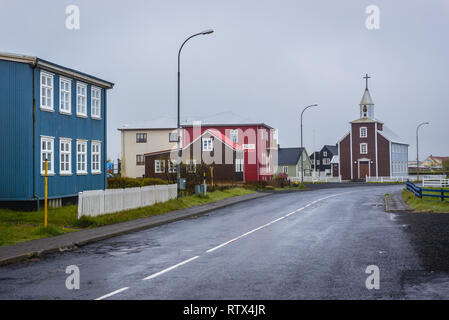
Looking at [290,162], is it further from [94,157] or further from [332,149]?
[94,157]

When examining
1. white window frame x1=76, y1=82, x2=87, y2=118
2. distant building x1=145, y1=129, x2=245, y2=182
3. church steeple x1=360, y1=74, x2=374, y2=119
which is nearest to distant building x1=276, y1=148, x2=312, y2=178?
church steeple x1=360, y1=74, x2=374, y2=119

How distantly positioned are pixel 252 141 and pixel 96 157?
3941cm

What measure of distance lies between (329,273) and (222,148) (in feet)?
162

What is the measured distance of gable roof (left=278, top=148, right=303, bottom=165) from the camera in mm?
107812

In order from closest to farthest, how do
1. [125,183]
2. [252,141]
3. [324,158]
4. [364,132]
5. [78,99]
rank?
[78,99], [125,183], [252,141], [364,132], [324,158]

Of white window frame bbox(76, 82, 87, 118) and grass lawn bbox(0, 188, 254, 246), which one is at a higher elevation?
white window frame bbox(76, 82, 87, 118)

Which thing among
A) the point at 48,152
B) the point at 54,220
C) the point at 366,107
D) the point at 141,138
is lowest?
the point at 54,220

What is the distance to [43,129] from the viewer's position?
2300 centimetres

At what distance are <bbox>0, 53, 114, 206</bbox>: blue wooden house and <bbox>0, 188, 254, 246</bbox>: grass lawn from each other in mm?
1574

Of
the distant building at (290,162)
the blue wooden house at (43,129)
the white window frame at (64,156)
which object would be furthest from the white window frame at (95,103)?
the distant building at (290,162)

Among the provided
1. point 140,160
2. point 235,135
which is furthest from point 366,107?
point 140,160
